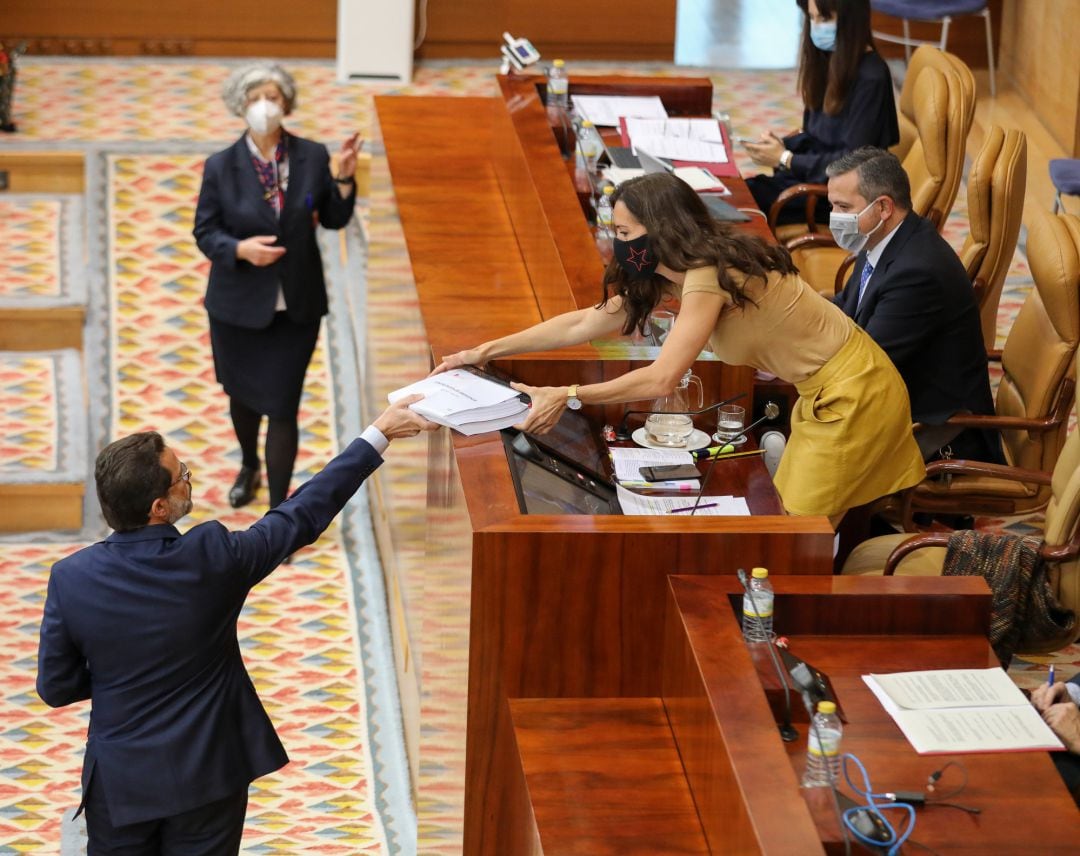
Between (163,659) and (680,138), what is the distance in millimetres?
3253

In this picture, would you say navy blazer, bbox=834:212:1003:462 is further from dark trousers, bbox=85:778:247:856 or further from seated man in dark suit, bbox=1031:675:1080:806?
A: dark trousers, bbox=85:778:247:856

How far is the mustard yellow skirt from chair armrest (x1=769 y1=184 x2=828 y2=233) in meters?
2.05

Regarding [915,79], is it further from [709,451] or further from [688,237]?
[688,237]

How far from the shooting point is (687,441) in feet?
14.5

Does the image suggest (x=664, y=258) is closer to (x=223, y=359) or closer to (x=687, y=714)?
(x=687, y=714)

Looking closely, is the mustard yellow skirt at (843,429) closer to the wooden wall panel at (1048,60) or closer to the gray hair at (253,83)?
the gray hair at (253,83)

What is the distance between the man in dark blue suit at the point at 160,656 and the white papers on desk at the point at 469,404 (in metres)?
0.39

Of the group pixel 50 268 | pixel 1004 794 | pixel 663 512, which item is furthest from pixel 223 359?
pixel 1004 794

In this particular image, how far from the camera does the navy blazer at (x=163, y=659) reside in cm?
355

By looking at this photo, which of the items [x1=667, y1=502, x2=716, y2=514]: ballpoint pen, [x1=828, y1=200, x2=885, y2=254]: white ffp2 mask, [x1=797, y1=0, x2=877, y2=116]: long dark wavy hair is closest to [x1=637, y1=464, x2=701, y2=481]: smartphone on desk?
[x1=667, y1=502, x2=716, y2=514]: ballpoint pen

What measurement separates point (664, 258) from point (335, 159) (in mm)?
4851

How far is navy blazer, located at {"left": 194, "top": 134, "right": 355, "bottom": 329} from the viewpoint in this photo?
6172 millimetres

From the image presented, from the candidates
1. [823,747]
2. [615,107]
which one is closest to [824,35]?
[615,107]

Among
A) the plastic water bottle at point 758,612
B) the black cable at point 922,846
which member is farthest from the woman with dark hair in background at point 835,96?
the black cable at point 922,846
